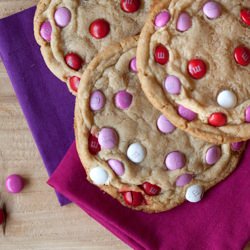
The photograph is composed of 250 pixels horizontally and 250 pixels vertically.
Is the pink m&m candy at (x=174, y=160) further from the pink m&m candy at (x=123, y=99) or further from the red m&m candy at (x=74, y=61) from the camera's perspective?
the red m&m candy at (x=74, y=61)

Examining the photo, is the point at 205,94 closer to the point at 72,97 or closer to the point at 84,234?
the point at 72,97

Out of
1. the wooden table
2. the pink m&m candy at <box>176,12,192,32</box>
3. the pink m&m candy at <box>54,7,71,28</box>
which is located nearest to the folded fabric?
the wooden table

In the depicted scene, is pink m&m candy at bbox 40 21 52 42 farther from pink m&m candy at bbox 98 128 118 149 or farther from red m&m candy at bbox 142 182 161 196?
red m&m candy at bbox 142 182 161 196

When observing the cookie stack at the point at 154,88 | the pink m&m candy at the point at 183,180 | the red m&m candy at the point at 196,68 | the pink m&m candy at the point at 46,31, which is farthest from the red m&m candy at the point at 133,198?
the pink m&m candy at the point at 46,31

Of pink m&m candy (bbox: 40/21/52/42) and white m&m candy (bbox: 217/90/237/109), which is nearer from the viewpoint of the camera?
white m&m candy (bbox: 217/90/237/109)

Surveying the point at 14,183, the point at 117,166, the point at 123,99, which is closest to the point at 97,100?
the point at 123,99

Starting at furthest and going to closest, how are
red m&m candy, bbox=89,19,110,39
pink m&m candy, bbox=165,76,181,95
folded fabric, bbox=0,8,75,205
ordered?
folded fabric, bbox=0,8,75,205 → red m&m candy, bbox=89,19,110,39 → pink m&m candy, bbox=165,76,181,95

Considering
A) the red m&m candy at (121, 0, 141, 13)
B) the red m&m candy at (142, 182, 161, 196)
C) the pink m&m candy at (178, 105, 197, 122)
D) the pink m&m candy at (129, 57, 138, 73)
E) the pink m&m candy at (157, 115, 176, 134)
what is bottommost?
the red m&m candy at (142, 182, 161, 196)
